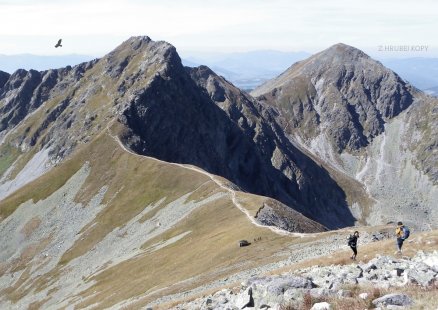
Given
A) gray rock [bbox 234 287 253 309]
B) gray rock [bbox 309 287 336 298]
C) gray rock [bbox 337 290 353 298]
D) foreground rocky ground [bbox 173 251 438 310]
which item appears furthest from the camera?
gray rock [bbox 234 287 253 309]

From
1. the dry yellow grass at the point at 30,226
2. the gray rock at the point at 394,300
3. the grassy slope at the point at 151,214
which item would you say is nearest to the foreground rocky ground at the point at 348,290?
the gray rock at the point at 394,300

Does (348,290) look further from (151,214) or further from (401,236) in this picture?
(151,214)

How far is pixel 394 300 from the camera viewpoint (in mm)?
19344

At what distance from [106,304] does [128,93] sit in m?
136

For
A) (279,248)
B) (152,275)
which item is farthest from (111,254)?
(279,248)

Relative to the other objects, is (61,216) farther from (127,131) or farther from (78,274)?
(127,131)

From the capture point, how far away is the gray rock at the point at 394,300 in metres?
19.2

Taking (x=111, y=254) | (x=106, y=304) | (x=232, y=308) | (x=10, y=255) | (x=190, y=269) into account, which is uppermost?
(x=232, y=308)

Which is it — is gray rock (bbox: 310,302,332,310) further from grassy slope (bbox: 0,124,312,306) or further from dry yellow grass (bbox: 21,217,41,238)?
dry yellow grass (bbox: 21,217,41,238)

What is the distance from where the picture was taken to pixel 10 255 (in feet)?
404

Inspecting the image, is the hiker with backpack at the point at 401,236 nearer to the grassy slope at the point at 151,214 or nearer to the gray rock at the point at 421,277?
the gray rock at the point at 421,277

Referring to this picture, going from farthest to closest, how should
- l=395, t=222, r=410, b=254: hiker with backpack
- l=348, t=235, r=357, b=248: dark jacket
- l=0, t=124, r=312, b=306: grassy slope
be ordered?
l=0, t=124, r=312, b=306: grassy slope
l=348, t=235, r=357, b=248: dark jacket
l=395, t=222, r=410, b=254: hiker with backpack

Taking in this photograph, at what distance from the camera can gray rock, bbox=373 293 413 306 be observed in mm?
19188

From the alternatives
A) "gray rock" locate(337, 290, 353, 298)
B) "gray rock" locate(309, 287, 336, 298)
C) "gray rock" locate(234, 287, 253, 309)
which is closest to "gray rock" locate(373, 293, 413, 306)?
"gray rock" locate(337, 290, 353, 298)
